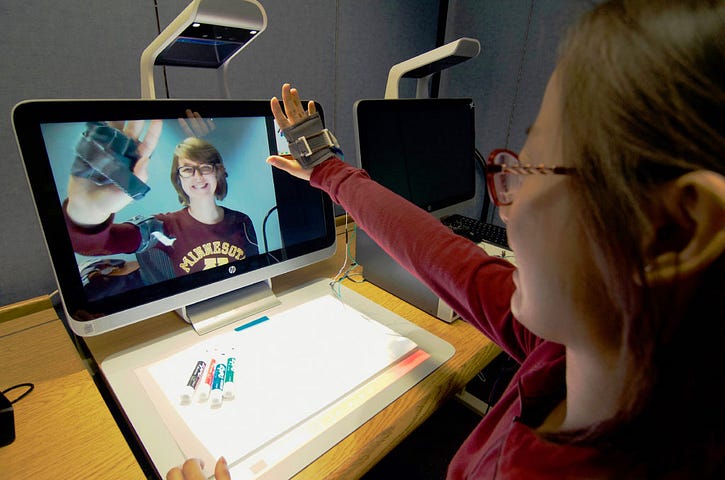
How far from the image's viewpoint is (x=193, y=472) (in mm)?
442

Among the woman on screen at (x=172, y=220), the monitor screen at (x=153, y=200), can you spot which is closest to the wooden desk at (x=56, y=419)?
the monitor screen at (x=153, y=200)

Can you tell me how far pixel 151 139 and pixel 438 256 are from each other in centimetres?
51

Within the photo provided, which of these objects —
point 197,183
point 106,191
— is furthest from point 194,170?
point 106,191

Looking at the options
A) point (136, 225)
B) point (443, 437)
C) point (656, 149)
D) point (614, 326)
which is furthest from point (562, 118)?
point (443, 437)

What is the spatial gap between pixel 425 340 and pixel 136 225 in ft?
1.79

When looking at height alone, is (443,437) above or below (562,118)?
below

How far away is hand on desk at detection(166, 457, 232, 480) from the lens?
0.44m

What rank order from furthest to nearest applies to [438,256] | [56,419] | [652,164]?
[438,256] < [56,419] < [652,164]

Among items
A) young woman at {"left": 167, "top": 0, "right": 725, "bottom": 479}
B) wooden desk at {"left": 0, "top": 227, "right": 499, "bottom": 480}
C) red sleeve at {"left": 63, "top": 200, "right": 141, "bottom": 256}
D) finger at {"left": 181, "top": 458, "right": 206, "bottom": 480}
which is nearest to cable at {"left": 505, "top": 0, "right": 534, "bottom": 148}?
wooden desk at {"left": 0, "top": 227, "right": 499, "bottom": 480}

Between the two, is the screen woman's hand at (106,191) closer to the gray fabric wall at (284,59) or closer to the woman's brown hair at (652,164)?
the gray fabric wall at (284,59)

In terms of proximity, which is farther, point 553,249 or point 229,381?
point 229,381

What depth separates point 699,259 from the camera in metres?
0.25

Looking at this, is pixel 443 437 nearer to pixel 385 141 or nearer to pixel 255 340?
pixel 255 340

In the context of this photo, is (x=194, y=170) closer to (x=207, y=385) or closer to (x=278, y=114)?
(x=278, y=114)
